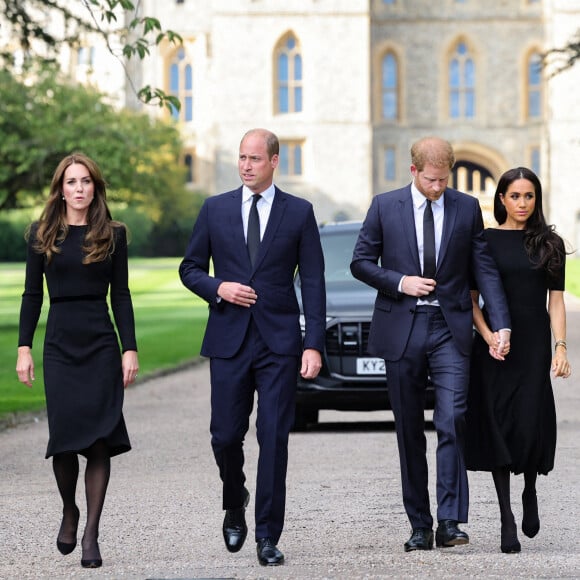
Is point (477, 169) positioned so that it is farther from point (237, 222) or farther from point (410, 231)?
point (237, 222)

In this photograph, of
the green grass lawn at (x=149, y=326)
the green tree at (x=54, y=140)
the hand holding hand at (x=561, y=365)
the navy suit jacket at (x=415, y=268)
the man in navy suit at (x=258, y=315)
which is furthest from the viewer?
the green tree at (x=54, y=140)

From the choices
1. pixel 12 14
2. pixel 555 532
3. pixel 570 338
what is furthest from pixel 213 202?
pixel 570 338

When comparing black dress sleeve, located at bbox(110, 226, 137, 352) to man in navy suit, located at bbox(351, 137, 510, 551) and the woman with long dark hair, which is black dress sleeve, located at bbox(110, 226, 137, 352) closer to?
man in navy suit, located at bbox(351, 137, 510, 551)

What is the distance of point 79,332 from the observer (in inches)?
269

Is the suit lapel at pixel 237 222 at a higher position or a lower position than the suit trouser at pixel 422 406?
higher

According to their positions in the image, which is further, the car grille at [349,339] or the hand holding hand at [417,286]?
the car grille at [349,339]

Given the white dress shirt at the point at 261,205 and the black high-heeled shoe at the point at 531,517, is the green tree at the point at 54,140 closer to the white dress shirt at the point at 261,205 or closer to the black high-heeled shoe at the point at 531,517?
the white dress shirt at the point at 261,205

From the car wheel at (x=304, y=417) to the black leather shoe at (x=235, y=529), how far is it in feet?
18.4

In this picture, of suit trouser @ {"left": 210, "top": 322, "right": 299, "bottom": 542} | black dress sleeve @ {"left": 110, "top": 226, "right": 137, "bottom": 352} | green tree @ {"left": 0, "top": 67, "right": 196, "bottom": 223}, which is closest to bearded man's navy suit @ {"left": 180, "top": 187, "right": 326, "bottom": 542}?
suit trouser @ {"left": 210, "top": 322, "right": 299, "bottom": 542}

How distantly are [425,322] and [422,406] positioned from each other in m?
0.38

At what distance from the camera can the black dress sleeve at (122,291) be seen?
6910 mm

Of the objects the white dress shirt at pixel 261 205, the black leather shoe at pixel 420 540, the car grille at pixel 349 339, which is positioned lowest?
the black leather shoe at pixel 420 540

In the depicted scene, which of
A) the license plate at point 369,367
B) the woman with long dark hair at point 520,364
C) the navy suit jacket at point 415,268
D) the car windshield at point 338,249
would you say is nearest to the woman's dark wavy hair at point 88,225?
the navy suit jacket at point 415,268

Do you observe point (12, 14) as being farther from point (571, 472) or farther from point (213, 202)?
point (213, 202)
